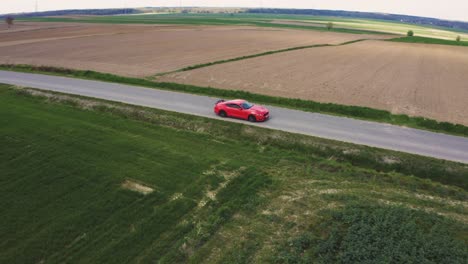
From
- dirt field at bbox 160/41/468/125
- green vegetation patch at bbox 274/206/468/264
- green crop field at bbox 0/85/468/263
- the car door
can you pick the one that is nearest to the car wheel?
the car door

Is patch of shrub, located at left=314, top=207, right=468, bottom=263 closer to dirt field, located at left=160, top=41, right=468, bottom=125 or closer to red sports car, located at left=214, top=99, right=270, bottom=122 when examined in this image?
red sports car, located at left=214, top=99, right=270, bottom=122

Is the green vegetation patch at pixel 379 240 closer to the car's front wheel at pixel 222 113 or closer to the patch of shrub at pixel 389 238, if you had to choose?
the patch of shrub at pixel 389 238

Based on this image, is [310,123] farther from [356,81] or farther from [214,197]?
[356,81]

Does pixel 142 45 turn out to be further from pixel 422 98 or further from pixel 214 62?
pixel 422 98

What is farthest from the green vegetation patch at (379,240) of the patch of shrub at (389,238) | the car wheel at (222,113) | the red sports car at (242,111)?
the car wheel at (222,113)

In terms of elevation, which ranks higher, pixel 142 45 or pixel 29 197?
pixel 142 45

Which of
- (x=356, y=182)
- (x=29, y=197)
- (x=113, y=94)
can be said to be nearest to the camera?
(x=29, y=197)

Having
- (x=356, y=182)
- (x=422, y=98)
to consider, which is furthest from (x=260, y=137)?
(x=422, y=98)
